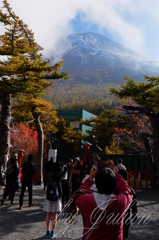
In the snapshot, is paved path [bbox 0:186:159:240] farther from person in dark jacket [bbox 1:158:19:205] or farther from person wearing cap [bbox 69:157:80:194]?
person wearing cap [bbox 69:157:80:194]

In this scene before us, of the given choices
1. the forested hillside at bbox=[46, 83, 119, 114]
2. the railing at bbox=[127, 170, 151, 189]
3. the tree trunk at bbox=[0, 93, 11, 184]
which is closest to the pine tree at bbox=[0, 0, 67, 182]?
the tree trunk at bbox=[0, 93, 11, 184]

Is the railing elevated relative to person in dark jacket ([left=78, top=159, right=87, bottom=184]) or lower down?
lower down

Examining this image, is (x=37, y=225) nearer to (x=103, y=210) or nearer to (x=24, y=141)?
(x=103, y=210)

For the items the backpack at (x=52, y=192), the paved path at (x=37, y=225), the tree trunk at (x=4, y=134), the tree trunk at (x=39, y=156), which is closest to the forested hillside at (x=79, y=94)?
the tree trunk at (x=39, y=156)

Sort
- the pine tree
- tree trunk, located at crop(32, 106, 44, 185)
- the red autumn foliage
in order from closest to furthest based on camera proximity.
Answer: the pine tree → tree trunk, located at crop(32, 106, 44, 185) → the red autumn foliage

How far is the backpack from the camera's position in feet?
17.5

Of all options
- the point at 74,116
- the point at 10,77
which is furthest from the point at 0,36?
the point at 74,116

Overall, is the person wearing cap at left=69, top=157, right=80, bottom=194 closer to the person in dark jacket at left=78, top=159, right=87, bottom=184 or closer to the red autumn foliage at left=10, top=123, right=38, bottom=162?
the person in dark jacket at left=78, top=159, right=87, bottom=184

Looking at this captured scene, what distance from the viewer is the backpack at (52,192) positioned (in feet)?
17.5

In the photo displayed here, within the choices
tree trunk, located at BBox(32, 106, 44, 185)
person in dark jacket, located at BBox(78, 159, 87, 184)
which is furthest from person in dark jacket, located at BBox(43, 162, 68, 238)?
tree trunk, located at BBox(32, 106, 44, 185)

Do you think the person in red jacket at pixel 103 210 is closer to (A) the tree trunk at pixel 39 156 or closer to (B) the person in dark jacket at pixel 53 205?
(B) the person in dark jacket at pixel 53 205

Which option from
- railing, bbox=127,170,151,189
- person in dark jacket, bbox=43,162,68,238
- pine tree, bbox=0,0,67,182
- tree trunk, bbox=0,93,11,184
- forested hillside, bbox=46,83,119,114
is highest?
forested hillside, bbox=46,83,119,114

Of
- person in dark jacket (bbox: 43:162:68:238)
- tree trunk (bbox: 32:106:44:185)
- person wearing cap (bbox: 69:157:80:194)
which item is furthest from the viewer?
tree trunk (bbox: 32:106:44:185)

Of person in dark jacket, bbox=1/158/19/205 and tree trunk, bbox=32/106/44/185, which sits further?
tree trunk, bbox=32/106/44/185
